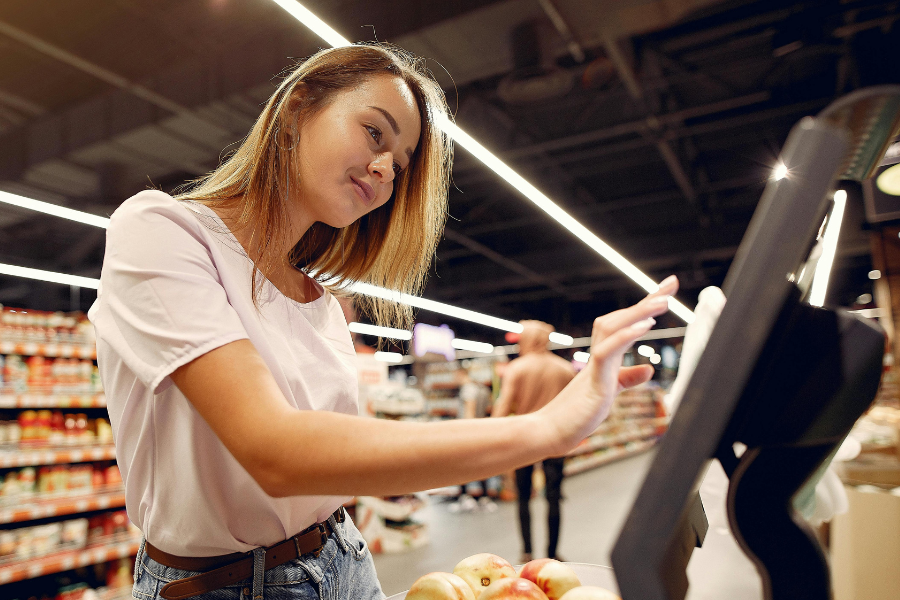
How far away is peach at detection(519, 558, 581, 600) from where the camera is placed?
1.02 m

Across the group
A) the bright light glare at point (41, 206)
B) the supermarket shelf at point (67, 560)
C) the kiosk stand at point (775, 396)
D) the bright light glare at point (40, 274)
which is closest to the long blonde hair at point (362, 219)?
the kiosk stand at point (775, 396)

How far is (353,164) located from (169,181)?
9.21m

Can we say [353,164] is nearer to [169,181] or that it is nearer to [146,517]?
[146,517]

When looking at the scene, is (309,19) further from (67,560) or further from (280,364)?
(67,560)

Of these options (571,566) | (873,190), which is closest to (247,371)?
(571,566)

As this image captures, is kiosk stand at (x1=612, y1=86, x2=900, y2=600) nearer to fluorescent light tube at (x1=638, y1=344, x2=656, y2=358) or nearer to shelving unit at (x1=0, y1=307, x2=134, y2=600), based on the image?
Answer: shelving unit at (x1=0, y1=307, x2=134, y2=600)

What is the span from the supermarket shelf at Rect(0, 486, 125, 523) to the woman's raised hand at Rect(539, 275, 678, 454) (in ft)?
12.7

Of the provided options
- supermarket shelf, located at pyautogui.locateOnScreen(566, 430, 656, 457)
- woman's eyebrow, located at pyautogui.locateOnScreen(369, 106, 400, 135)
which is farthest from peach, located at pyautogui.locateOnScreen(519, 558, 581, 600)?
supermarket shelf, located at pyautogui.locateOnScreen(566, 430, 656, 457)

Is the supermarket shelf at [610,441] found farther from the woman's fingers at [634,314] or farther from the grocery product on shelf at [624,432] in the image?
the woman's fingers at [634,314]

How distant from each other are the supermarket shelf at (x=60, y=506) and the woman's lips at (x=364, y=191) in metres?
3.50

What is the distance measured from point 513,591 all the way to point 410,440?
19.7 inches

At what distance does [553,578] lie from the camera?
103cm

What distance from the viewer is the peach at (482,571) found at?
1.11 metres

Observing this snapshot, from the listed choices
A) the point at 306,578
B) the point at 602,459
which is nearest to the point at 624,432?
the point at 602,459
